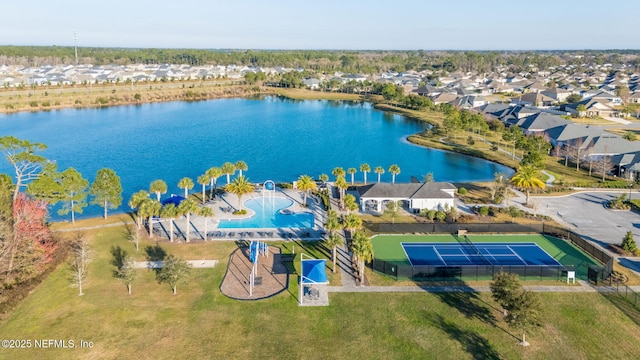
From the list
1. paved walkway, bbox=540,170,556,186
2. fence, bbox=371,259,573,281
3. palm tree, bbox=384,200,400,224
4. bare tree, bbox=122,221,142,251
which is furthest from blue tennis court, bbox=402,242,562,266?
bare tree, bbox=122,221,142,251

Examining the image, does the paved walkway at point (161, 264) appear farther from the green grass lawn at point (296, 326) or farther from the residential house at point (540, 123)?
the residential house at point (540, 123)

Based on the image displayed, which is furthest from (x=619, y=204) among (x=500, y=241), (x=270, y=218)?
(x=270, y=218)

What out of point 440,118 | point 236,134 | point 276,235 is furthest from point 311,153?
point 440,118

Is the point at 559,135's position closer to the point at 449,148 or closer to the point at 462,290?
the point at 449,148

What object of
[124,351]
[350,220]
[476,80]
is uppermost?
[476,80]

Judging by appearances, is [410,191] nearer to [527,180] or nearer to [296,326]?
[527,180]
